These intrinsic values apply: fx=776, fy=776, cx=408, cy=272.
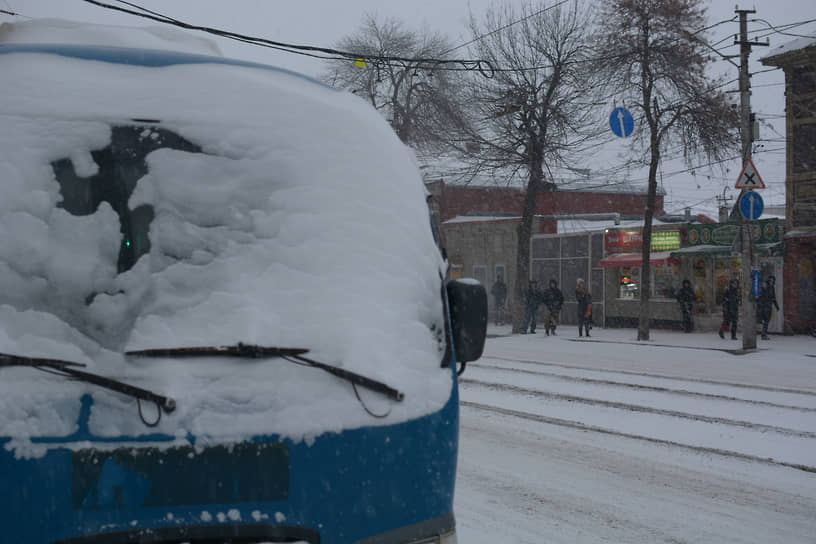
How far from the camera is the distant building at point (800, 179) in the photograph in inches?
914

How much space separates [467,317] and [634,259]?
25.6 m

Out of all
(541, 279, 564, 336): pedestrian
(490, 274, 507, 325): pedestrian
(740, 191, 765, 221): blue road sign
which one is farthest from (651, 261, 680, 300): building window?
(740, 191, 765, 221): blue road sign

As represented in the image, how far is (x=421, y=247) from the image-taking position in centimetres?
260

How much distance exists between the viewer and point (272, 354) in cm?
219

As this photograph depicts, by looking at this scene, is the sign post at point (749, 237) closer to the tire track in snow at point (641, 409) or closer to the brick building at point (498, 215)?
the brick building at point (498, 215)

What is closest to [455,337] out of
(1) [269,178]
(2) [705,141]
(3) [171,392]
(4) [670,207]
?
(1) [269,178]

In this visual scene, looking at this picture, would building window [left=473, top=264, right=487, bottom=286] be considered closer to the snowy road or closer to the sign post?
the sign post

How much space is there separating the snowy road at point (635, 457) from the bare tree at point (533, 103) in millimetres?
12699

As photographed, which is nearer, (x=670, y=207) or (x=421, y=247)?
(x=421, y=247)

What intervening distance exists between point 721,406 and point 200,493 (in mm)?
8546

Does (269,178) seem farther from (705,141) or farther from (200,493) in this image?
(705,141)

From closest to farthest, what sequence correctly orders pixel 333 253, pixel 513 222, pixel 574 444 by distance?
pixel 333 253 → pixel 574 444 → pixel 513 222

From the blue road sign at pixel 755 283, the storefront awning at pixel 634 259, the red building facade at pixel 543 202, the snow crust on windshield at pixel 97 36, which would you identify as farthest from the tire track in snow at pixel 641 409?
the red building facade at pixel 543 202

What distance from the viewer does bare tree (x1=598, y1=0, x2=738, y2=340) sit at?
69.8 ft
